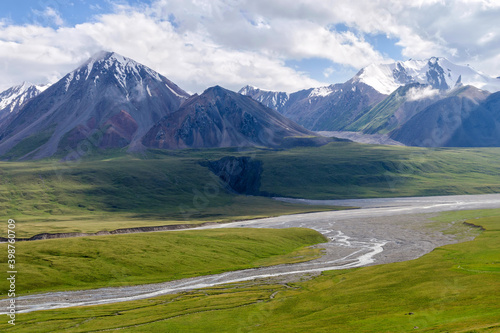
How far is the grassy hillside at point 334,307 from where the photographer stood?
42.7 meters

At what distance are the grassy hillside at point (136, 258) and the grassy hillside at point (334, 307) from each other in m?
19.1

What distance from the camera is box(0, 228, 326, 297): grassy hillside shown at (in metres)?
83.8

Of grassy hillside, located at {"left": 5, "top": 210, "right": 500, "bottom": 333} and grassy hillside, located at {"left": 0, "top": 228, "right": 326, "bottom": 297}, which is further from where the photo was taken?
grassy hillside, located at {"left": 0, "top": 228, "right": 326, "bottom": 297}

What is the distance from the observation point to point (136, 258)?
317ft

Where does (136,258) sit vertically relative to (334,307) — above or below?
below

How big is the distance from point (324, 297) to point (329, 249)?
6170 centimetres

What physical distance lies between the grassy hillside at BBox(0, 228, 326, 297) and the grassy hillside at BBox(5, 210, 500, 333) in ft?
62.8

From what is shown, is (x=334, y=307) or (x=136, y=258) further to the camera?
(x=136, y=258)

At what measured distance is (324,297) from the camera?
60.8 metres

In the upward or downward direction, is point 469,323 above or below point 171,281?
above

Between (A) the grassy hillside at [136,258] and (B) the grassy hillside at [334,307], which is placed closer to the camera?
(B) the grassy hillside at [334,307]

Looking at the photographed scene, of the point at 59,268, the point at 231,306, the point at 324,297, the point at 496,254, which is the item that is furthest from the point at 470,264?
the point at 59,268

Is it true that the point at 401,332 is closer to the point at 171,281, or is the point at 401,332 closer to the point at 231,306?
the point at 231,306

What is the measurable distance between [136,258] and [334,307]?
54186 millimetres
